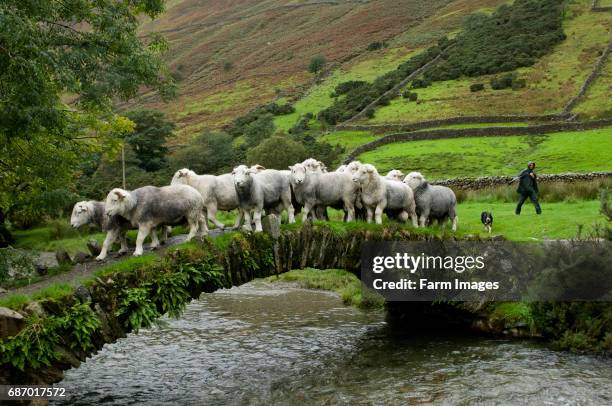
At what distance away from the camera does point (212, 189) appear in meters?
16.7

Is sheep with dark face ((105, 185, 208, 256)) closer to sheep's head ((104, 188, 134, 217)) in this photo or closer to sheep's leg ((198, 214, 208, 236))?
sheep's head ((104, 188, 134, 217))

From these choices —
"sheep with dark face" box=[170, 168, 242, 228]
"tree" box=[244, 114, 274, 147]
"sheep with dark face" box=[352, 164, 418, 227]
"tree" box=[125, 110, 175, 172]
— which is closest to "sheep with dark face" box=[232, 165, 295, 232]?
"sheep with dark face" box=[170, 168, 242, 228]

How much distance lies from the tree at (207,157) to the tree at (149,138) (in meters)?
1.81

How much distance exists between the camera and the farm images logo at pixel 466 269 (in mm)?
16766

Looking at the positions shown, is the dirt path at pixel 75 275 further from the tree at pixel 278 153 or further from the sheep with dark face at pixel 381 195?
the tree at pixel 278 153

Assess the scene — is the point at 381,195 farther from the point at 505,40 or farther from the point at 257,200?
the point at 505,40

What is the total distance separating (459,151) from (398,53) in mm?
54588

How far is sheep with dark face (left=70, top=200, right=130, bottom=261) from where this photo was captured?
14.6 meters

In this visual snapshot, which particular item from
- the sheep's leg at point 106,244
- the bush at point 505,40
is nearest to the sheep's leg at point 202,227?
the sheep's leg at point 106,244

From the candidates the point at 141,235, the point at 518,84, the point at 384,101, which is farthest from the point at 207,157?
the point at 141,235

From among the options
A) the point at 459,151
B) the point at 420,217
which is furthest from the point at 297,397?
the point at 459,151

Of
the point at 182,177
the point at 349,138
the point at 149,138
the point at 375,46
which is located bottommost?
the point at 182,177

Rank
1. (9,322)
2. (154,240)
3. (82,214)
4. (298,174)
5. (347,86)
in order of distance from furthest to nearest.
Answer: (347,86) < (298,174) < (82,214) < (154,240) < (9,322)

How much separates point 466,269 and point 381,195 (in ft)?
10.9
